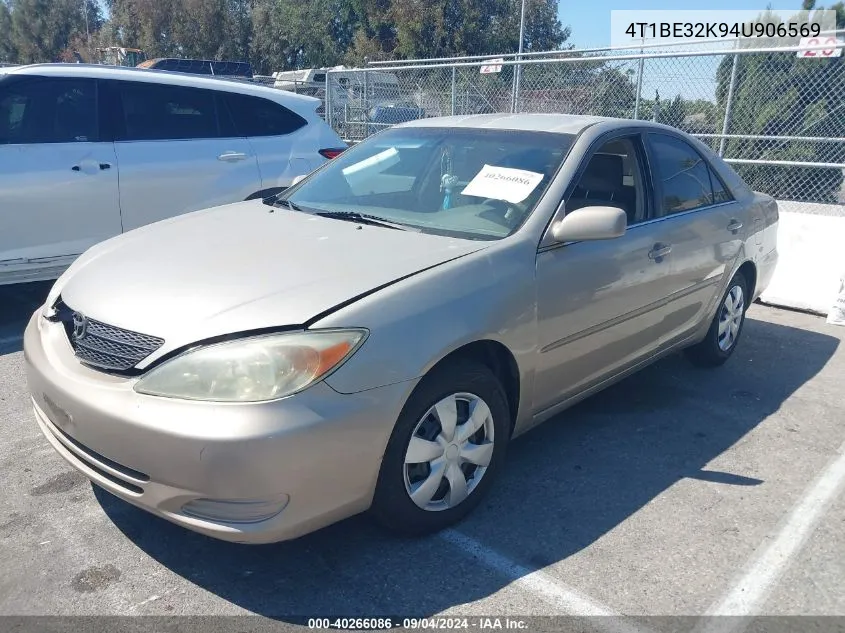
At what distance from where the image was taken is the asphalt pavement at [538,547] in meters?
2.63

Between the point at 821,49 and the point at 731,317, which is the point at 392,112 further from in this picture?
the point at 731,317

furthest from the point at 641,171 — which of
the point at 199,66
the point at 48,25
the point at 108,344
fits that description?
the point at 48,25

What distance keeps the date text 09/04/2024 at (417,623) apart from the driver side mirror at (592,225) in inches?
63.5

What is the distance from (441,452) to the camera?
290 centimetres

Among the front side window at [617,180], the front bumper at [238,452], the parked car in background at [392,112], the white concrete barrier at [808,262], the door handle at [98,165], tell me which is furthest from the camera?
the parked car in background at [392,112]

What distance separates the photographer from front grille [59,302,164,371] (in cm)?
258

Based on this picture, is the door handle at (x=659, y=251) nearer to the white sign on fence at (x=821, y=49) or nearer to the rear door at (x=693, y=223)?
the rear door at (x=693, y=223)

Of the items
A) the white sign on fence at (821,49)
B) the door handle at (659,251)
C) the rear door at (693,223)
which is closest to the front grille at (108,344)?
the door handle at (659,251)

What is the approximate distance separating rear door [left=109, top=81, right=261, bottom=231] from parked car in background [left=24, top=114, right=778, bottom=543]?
2193mm

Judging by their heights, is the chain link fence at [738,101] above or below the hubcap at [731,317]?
above

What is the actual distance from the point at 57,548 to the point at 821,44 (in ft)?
25.2

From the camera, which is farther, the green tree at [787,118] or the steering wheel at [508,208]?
the green tree at [787,118]

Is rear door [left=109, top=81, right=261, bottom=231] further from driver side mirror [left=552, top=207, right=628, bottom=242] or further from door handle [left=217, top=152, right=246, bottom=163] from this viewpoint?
driver side mirror [left=552, top=207, right=628, bottom=242]

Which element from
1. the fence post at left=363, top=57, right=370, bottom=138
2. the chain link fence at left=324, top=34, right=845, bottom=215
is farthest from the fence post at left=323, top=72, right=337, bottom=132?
the chain link fence at left=324, top=34, right=845, bottom=215
